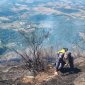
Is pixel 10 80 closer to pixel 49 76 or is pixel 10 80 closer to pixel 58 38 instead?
pixel 49 76

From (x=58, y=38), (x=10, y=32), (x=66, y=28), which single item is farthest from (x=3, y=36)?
(x=66, y=28)

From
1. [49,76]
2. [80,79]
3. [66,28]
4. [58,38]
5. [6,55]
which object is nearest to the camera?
[80,79]

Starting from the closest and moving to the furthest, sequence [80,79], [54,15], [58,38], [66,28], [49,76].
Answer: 1. [80,79]
2. [49,76]
3. [58,38]
4. [66,28]
5. [54,15]

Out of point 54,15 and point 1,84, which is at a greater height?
point 1,84

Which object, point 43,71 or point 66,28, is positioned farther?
point 66,28

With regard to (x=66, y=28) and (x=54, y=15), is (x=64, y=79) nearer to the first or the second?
(x=66, y=28)

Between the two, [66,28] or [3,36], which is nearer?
[3,36]

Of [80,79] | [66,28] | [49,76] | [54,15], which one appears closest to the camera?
[80,79]

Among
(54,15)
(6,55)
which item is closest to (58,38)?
(6,55)

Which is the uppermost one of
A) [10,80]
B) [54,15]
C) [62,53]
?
[62,53]
